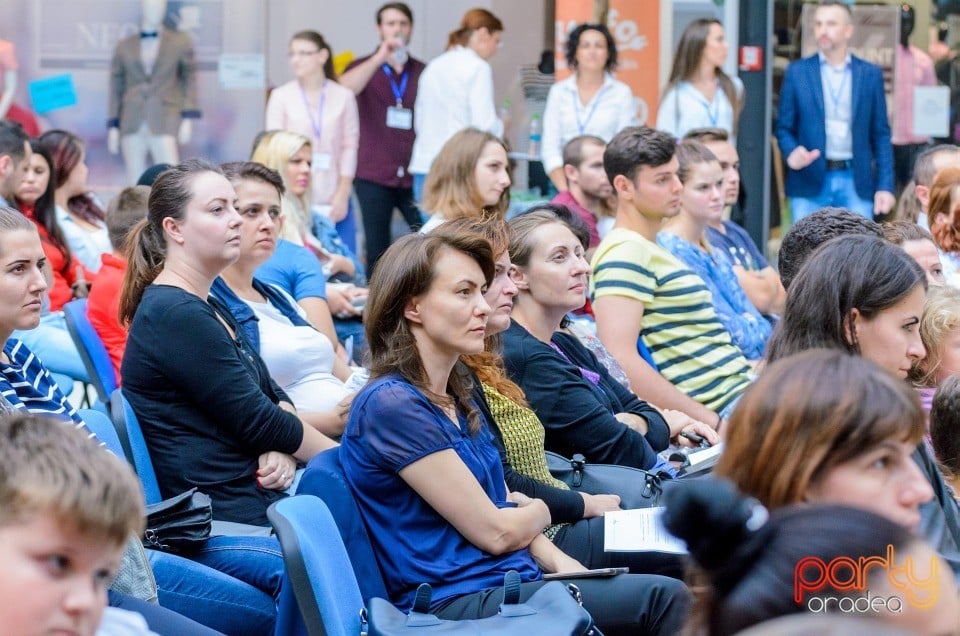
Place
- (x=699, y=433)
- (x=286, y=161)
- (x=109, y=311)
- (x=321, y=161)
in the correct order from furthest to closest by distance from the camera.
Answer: (x=321, y=161) < (x=286, y=161) < (x=699, y=433) < (x=109, y=311)

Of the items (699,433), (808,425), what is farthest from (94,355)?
(808,425)

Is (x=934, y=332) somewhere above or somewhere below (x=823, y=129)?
below

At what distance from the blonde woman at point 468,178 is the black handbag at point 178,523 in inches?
110

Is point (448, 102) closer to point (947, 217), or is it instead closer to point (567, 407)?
point (947, 217)

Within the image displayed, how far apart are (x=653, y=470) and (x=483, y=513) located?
117 centimetres

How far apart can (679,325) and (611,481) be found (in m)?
1.35

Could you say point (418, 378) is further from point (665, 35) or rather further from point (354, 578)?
point (665, 35)

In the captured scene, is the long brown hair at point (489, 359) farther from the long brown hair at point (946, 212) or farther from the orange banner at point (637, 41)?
the orange banner at point (637, 41)

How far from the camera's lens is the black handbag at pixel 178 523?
2.91m

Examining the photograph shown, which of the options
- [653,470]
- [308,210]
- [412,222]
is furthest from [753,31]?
[653,470]

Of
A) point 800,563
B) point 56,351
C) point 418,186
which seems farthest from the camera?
point 418,186

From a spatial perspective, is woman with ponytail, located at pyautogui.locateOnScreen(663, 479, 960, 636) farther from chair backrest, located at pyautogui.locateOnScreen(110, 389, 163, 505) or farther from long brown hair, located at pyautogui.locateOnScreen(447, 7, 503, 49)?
long brown hair, located at pyautogui.locateOnScreen(447, 7, 503, 49)

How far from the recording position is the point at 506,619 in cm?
251

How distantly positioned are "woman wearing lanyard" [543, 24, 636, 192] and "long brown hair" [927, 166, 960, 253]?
305 centimetres
